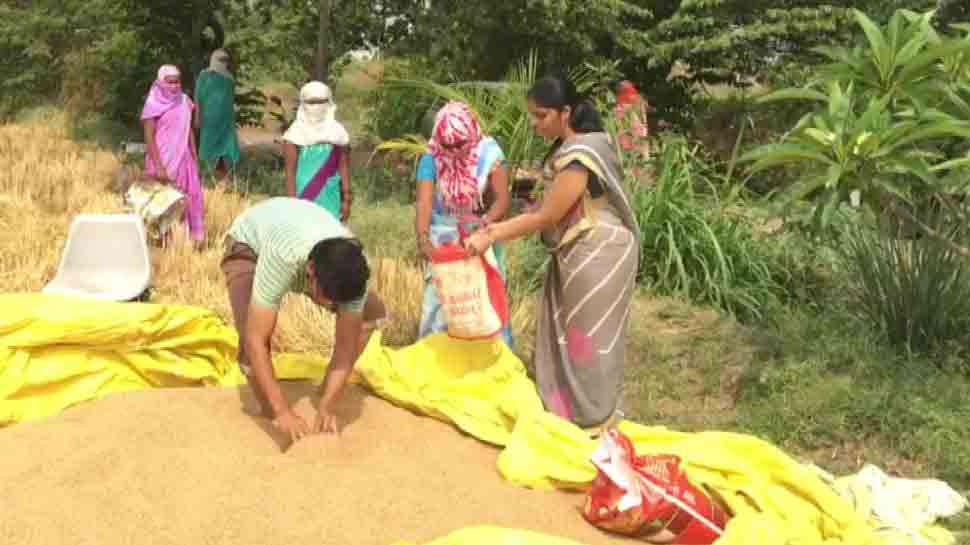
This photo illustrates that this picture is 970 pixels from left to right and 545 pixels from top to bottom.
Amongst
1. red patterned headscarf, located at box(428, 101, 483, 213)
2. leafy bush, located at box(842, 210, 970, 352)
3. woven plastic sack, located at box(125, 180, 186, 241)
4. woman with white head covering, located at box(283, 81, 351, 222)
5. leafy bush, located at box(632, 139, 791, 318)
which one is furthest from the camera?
woven plastic sack, located at box(125, 180, 186, 241)

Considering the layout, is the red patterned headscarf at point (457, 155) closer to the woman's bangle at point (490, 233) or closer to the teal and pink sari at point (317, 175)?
the woman's bangle at point (490, 233)

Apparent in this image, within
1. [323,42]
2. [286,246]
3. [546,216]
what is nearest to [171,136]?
[323,42]

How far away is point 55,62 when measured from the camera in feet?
46.7

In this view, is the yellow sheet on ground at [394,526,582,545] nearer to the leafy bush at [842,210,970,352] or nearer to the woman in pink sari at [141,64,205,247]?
the leafy bush at [842,210,970,352]

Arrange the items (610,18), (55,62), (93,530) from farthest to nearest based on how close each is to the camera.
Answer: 1. (55,62)
2. (610,18)
3. (93,530)

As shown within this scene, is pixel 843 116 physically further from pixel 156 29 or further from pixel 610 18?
pixel 156 29

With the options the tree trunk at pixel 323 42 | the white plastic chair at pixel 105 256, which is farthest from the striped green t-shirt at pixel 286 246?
the tree trunk at pixel 323 42

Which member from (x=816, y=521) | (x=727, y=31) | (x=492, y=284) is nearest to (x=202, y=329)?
(x=492, y=284)

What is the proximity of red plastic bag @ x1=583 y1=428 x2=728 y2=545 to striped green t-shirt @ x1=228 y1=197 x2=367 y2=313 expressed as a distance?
2.77ft

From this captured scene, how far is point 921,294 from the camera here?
450cm

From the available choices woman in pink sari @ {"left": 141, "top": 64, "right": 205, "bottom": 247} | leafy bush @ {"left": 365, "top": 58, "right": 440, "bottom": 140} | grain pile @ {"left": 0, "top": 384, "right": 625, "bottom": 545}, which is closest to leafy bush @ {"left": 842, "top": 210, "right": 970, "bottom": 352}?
grain pile @ {"left": 0, "top": 384, "right": 625, "bottom": 545}

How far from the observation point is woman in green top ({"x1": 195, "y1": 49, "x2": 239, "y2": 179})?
330 inches

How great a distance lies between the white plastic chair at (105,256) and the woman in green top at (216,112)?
3571 mm

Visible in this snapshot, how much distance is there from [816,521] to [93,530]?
6.49ft
